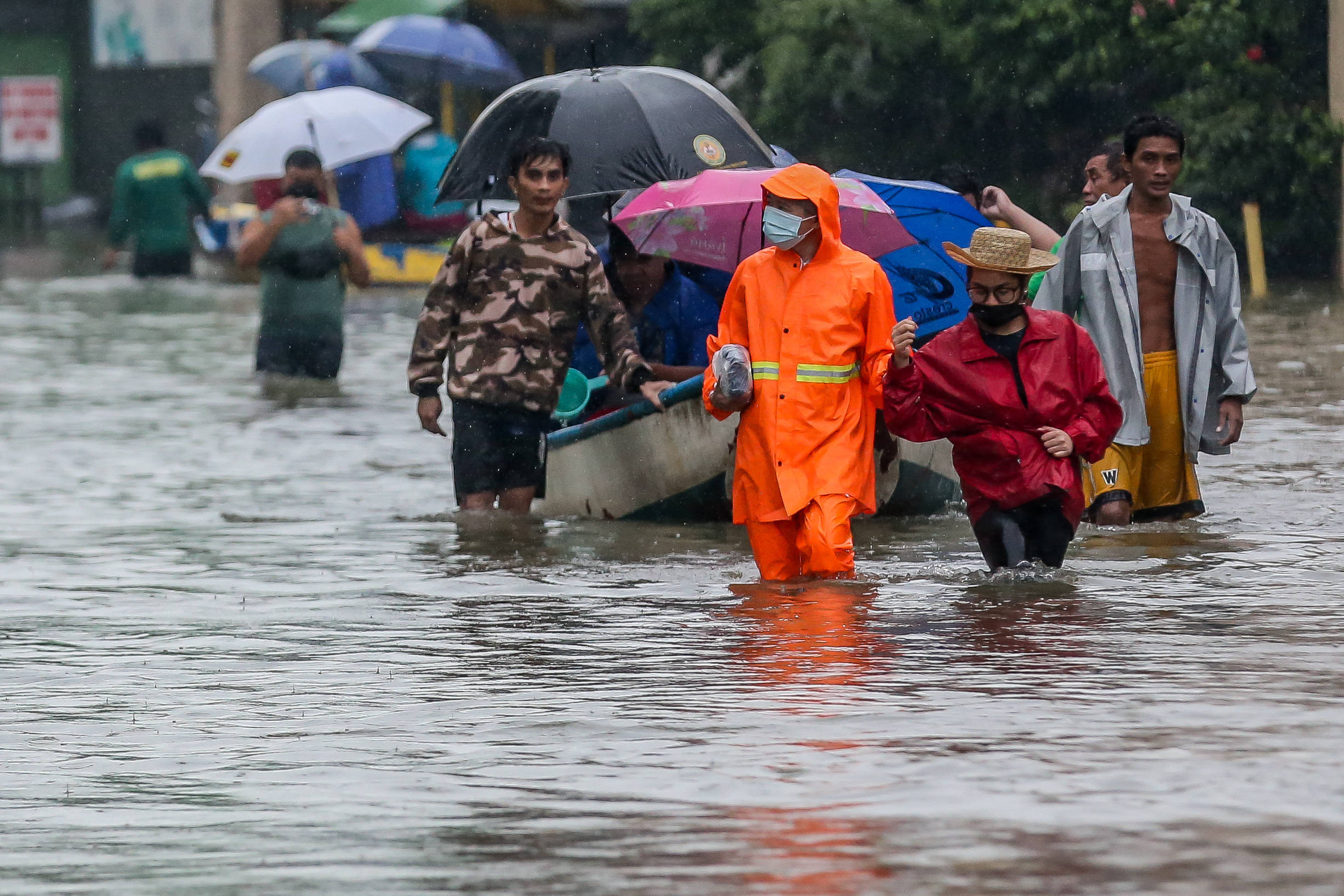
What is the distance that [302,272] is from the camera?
1677cm

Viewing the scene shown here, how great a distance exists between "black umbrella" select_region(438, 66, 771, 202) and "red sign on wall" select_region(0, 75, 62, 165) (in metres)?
31.6

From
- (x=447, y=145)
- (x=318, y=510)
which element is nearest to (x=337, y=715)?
(x=318, y=510)

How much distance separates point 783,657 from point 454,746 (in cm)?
141

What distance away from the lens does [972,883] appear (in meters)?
4.90

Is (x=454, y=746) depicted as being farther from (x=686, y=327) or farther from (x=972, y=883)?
(x=686, y=327)

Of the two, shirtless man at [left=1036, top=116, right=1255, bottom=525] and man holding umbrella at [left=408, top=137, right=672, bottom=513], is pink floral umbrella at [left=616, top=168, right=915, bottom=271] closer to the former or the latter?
man holding umbrella at [left=408, top=137, right=672, bottom=513]

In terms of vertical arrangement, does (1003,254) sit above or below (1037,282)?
above

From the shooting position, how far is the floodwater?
5207 mm

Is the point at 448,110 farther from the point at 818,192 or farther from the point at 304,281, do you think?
the point at 818,192

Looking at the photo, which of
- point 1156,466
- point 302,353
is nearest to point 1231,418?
point 1156,466

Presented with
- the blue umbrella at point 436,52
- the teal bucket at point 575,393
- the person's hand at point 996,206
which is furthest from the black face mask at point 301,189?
the blue umbrella at point 436,52

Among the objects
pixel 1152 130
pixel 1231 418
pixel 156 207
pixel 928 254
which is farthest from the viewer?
pixel 156 207

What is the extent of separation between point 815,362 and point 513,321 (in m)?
2.11

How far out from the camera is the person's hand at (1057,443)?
8.24 meters
